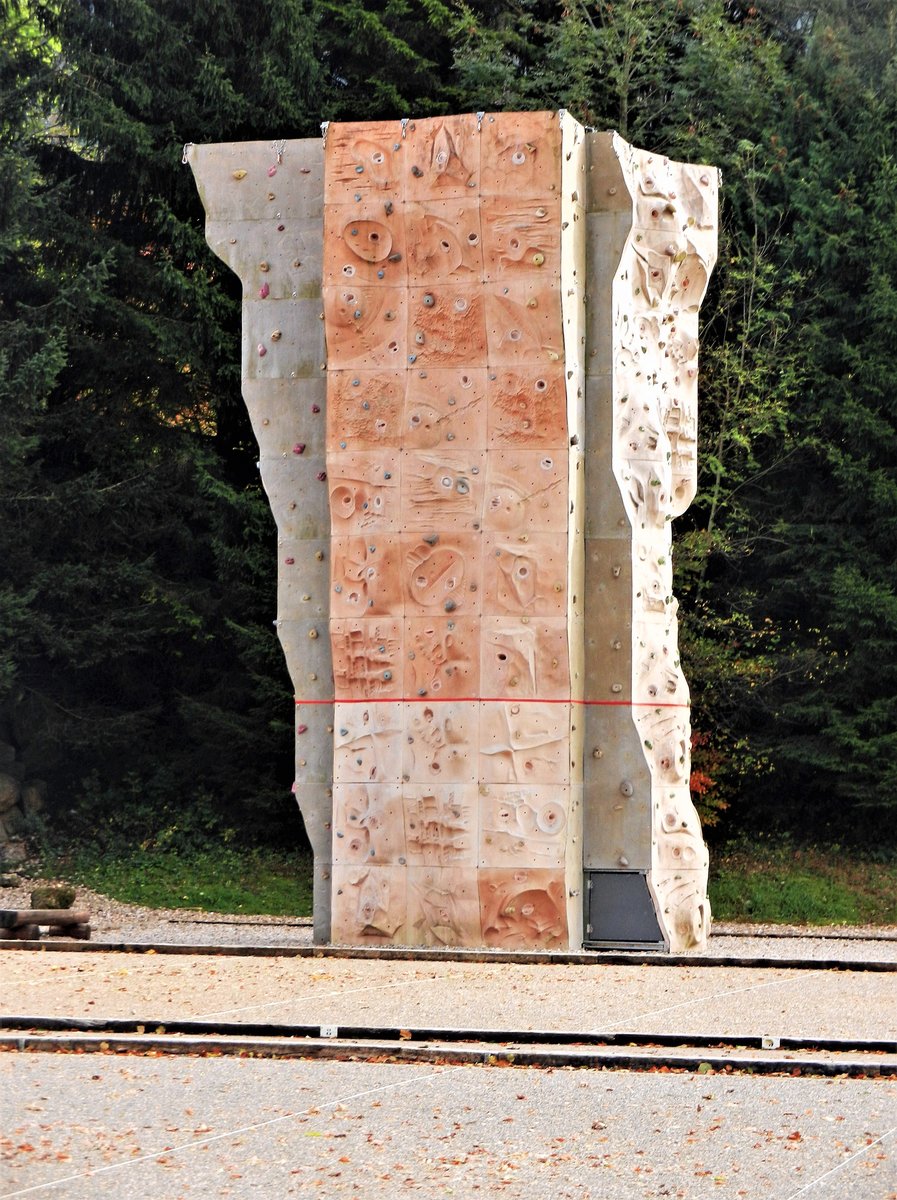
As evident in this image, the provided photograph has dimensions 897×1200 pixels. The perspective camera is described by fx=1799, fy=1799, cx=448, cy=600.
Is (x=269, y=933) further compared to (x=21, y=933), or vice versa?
(x=269, y=933)

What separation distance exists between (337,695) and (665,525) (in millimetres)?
3197

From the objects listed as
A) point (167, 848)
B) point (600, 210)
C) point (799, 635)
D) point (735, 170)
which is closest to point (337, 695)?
point (600, 210)

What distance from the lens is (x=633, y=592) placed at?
14414mm

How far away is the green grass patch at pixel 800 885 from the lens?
21.2 metres

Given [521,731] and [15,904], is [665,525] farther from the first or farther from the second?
[15,904]

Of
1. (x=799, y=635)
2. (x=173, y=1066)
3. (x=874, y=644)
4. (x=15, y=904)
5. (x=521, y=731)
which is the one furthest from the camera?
(x=799, y=635)

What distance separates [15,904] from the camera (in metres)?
18.4

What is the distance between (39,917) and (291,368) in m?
4.91

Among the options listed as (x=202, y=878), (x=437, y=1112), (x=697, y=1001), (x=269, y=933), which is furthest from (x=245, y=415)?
(x=437, y=1112)

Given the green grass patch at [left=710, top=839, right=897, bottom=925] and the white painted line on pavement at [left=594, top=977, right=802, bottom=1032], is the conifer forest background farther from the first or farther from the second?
the white painted line on pavement at [left=594, top=977, right=802, bottom=1032]

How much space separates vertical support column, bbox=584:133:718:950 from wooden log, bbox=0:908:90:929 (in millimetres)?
4027

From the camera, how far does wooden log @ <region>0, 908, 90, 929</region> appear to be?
45.1 ft

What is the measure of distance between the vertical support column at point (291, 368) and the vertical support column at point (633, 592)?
224 centimetres

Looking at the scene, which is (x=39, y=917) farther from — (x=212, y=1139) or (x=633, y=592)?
(x=212, y=1139)
